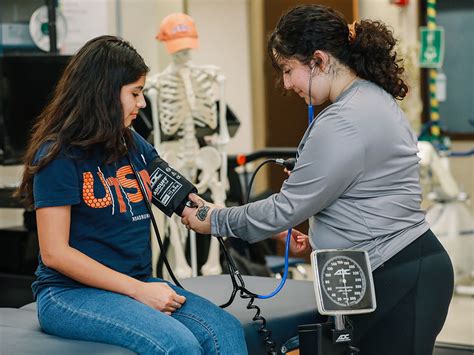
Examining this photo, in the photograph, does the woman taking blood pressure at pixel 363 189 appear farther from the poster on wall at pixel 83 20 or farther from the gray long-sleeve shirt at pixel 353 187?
the poster on wall at pixel 83 20

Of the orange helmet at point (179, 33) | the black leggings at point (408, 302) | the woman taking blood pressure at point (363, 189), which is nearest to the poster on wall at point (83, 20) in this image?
the orange helmet at point (179, 33)

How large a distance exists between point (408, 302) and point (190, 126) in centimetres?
218

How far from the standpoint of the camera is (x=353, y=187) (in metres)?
2.10

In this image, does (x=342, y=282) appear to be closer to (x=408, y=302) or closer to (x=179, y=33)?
(x=408, y=302)

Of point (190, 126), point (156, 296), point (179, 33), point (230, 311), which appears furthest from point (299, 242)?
point (179, 33)

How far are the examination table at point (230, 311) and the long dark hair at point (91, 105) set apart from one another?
0.34 m

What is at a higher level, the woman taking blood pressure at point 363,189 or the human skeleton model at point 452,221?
the woman taking blood pressure at point 363,189

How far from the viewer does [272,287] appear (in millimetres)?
2609

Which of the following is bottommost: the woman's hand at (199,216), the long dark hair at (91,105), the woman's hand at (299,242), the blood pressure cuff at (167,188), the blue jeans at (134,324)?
the blue jeans at (134,324)

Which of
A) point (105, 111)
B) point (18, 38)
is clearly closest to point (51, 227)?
point (105, 111)

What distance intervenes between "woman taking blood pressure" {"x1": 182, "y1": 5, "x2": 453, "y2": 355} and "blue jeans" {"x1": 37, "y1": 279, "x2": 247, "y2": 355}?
24 centimetres

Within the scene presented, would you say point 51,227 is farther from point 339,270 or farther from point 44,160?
point 339,270

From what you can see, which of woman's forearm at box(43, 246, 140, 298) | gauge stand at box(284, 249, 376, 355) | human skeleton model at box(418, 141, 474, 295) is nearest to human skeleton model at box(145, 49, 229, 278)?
human skeleton model at box(418, 141, 474, 295)

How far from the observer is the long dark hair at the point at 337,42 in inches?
83.6
